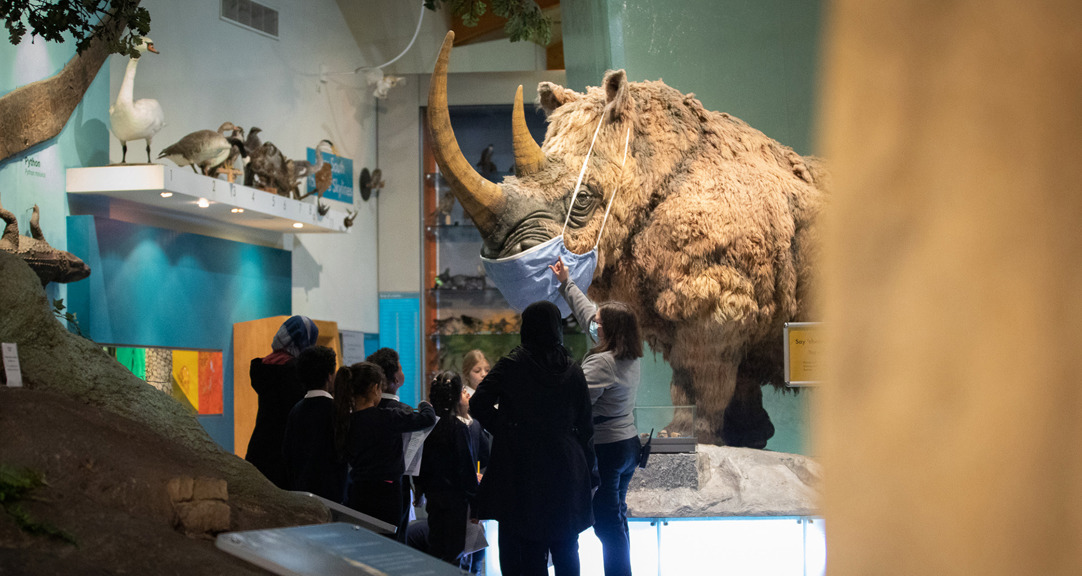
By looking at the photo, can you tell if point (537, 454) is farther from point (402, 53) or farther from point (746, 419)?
point (402, 53)

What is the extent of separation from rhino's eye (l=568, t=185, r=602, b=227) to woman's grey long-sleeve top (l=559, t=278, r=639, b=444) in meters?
0.66

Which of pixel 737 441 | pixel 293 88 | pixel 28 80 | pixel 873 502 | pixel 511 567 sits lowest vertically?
pixel 511 567

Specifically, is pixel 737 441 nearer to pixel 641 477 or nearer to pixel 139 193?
pixel 641 477

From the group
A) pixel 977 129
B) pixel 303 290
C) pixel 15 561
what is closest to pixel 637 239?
pixel 15 561

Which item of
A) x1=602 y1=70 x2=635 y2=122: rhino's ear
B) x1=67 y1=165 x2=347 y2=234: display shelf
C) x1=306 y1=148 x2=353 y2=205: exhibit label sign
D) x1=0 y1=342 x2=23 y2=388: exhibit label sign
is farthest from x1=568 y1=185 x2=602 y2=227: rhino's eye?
Answer: x1=306 y1=148 x2=353 y2=205: exhibit label sign

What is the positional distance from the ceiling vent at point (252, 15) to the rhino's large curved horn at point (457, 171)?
527 cm

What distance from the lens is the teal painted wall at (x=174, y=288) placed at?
6152 millimetres

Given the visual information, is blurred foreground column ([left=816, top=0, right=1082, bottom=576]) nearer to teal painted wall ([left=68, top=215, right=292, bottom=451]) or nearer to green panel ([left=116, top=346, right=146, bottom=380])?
teal painted wall ([left=68, top=215, right=292, bottom=451])

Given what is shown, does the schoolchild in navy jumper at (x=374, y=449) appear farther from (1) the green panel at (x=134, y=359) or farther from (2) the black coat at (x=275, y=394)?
(1) the green panel at (x=134, y=359)

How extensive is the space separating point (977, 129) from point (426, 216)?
10.3 meters

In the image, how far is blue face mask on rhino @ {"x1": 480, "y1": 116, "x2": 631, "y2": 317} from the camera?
153 inches

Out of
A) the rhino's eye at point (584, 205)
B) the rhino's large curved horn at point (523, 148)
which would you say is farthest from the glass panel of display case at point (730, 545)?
the rhino's large curved horn at point (523, 148)

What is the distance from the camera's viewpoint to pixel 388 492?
145 inches

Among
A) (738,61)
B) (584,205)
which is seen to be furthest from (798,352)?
(738,61)
